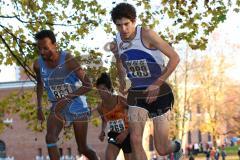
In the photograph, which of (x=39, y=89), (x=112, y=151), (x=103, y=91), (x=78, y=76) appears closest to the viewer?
(x=78, y=76)

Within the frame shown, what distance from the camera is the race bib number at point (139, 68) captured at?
7.31 meters

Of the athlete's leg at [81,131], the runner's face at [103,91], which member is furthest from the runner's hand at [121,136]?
the athlete's leg at [81,131]

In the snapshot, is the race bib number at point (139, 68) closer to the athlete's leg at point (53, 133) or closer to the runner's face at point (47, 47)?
the runner's face at point (47, 47)

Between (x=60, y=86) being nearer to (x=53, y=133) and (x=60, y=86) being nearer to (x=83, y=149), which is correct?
(x=53, y=133)

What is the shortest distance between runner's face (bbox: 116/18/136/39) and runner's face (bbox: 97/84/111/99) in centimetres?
188

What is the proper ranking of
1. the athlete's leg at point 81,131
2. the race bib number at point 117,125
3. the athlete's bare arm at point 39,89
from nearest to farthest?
the athlete's leg at point 81,131 → the athlete's bare arm at point 39,89 → the race bib number at point 117,125

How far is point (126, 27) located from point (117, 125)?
2477 millimetres

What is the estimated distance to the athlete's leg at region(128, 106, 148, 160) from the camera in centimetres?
739

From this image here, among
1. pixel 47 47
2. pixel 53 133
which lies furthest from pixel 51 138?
pixel 47 47

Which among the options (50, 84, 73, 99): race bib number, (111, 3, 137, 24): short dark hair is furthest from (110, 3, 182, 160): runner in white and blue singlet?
(50, 84, 73, 99): race bib number

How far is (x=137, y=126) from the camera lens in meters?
7.47

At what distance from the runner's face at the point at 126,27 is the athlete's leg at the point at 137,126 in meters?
0.95

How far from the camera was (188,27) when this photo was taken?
15.2 metres

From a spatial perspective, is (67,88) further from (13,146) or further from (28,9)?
(13,146)
